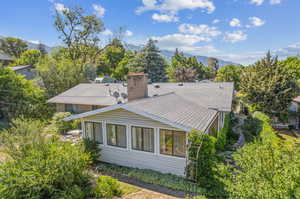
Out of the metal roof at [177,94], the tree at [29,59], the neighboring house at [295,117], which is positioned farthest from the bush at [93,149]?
the tree at [29,59]

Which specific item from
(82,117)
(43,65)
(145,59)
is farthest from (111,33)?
(82,117)

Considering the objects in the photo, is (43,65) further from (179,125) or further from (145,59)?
(179,125)

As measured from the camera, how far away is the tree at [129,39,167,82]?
33750mm

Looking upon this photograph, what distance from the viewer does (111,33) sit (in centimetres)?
3716

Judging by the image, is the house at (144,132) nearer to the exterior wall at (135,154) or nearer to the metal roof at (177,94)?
the exterior wall at (135,154)

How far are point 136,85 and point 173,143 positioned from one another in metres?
6.27

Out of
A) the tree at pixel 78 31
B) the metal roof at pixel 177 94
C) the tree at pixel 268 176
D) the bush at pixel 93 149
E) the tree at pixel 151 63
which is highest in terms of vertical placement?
the tree at pixel 78 31

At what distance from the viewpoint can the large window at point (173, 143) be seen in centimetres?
830

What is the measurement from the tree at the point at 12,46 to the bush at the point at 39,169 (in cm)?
6498

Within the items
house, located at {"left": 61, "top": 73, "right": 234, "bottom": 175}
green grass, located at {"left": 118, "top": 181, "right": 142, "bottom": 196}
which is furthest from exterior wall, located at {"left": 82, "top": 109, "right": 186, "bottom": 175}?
green grass, located at {"left": 118, "top": 181, "right": 142, "bottom": 196}

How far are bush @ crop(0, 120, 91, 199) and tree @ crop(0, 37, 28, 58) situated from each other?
64981 mm

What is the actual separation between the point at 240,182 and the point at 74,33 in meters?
35.3

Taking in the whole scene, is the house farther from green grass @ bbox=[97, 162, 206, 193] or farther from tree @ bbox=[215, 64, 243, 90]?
tree @ bbox=[215, 64, 243, 90]

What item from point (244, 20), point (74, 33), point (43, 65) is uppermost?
point (74, 33)
